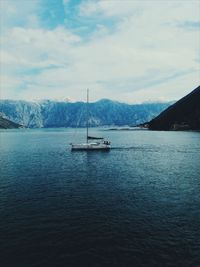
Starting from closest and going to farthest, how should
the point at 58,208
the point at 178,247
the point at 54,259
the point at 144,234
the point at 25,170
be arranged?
the point at 54,259 → the point at 178,247 → the point at 144,234 → the point at 58,208 → the point at 25,170

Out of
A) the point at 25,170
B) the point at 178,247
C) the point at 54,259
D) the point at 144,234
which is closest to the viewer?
the point at 54,259

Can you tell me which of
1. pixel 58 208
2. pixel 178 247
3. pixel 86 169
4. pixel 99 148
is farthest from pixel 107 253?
pixel 99 148

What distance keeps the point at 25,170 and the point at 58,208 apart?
4176cm

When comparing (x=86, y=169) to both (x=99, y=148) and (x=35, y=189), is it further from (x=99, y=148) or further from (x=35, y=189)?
(x=99, y=148)

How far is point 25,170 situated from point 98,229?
53.1 metres

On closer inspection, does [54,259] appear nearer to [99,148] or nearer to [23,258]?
[23,258]

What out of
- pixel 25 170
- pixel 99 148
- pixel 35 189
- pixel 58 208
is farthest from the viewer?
pixel 99 148

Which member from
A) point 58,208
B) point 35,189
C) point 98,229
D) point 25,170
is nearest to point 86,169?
point 25,170

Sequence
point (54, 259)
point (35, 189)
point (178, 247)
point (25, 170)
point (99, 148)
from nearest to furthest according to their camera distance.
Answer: point (54, 259)
point (178, 247)
point (35, 189)
point (25, 170)
point (99, 148)

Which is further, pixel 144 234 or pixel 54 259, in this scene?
pixel 144 234

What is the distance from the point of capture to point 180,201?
53469 millimetres

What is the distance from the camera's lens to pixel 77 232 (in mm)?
40750

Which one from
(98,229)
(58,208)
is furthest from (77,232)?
(58,208)

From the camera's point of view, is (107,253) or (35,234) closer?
(107,253)
